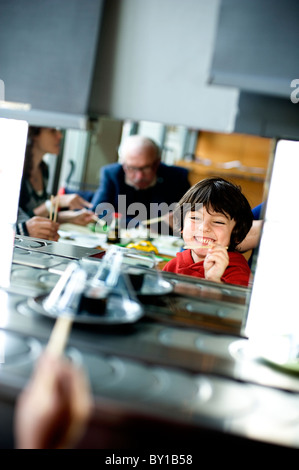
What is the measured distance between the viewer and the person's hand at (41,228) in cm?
213

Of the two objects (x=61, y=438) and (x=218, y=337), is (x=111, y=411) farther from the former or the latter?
(x=218, y=337)

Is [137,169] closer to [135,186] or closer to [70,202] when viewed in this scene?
[135,186]

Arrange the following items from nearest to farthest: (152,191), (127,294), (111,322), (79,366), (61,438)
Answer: (61,438) → (79,366) → (111,322) → (127,294) → (152,191)

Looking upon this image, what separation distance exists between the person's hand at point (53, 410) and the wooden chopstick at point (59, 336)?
9 cm

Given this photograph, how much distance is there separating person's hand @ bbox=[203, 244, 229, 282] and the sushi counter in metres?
0.40

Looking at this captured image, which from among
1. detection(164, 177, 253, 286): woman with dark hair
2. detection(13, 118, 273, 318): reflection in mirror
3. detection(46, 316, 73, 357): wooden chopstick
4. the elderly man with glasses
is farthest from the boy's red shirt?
the elderly man with glasses

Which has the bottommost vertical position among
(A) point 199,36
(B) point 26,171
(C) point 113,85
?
(B) point 26,171

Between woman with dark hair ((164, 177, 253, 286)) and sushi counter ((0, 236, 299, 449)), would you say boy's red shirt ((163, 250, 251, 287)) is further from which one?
sushi counter ((0, 236, 299, 449))

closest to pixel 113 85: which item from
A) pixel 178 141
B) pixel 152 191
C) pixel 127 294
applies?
pixel 127 294

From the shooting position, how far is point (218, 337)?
99 centimetres

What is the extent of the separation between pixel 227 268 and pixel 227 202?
0.96 feet

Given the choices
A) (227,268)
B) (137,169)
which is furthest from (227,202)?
(137,169)

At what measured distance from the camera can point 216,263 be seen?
1.67 meters

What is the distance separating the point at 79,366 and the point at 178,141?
4.67 meters
